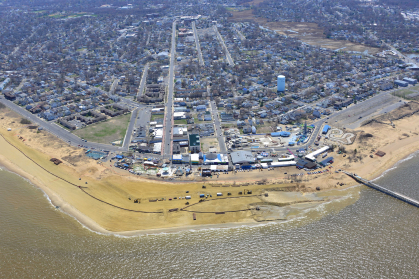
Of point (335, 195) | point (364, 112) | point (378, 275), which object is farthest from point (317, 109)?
point (378, 275)

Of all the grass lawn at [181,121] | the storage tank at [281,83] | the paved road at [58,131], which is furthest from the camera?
the storage tank at [281,83]

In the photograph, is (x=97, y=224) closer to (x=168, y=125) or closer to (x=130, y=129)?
(x=130, y=129)

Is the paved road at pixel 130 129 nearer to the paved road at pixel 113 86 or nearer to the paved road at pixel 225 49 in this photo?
the paved road at pixel 113 86

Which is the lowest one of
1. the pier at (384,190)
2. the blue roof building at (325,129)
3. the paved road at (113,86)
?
the pier at (384,190)

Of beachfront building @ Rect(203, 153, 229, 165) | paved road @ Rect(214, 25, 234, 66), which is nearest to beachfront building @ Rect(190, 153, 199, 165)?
beachfront building @ Rect(203, 153, 229, 165)

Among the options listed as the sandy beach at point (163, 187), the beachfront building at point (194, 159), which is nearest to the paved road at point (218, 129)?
the beachfront building at point (194, 159)
